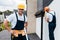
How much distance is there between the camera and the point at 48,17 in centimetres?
564

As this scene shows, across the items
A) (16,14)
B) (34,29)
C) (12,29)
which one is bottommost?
(34,29)

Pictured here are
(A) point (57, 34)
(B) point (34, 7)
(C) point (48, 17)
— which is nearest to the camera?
(C) point (48, 17)

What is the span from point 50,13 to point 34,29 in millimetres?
9106

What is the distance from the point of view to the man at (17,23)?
4.79m

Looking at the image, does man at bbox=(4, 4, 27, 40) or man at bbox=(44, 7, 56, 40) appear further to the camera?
man at bbox=(44, 7, 56, 40)

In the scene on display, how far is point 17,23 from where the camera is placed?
486 centimetres

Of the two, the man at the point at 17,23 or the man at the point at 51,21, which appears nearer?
the man at the point at 17,23

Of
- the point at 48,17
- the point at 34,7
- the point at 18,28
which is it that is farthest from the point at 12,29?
the point at 34,7

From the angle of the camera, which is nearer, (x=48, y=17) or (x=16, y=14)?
(x=16, y=14)

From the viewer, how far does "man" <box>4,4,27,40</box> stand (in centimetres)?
479

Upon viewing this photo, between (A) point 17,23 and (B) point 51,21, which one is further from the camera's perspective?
(B) point 51,21

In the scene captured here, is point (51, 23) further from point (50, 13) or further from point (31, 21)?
point (31, 21)

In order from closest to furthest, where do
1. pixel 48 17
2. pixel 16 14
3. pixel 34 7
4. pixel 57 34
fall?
pixel 16 14, pixel 48 17, pixel 57 34, pixel 34 7

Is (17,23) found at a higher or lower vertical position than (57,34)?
higher
